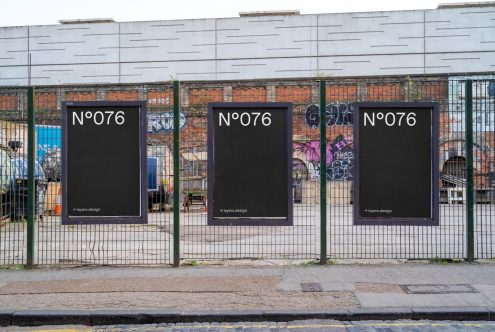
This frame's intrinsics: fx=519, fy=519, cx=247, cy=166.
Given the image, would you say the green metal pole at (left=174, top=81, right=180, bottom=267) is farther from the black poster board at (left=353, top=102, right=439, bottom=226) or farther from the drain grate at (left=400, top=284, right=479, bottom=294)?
the drain grate at (left=400, top=284, right=479, bottom=294)

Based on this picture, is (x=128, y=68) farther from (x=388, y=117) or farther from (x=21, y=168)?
(x=388, y=117)

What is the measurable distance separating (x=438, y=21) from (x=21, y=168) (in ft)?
99.8

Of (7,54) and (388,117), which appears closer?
(388,117)

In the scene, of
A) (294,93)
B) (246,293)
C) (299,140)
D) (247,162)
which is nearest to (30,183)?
(247,162)

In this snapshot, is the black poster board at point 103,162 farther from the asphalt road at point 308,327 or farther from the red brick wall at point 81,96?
the asphalt road at point 308,327

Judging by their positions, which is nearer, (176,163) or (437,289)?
(437,289)

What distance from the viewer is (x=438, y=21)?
3366cm

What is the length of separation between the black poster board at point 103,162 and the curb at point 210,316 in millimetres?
2599

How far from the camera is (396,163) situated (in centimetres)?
871

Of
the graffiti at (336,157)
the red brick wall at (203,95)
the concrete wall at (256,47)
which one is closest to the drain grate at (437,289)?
the graffiti at (336,157)

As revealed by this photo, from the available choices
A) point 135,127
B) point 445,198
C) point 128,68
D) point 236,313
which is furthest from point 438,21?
point 236,313

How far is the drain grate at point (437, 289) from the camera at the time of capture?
704cm

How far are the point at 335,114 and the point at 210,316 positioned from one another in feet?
14.4

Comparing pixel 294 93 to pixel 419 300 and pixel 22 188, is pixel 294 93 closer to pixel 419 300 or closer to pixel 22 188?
pixel 419 300
